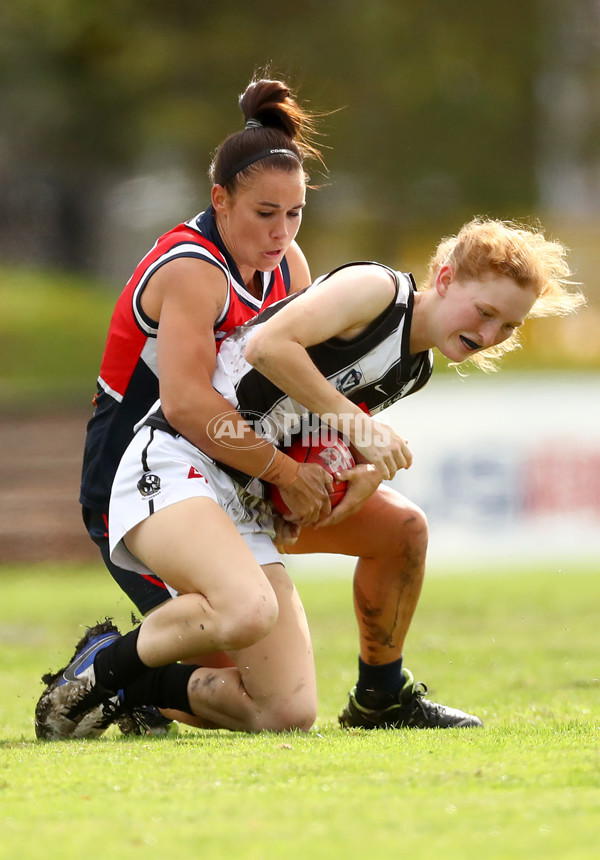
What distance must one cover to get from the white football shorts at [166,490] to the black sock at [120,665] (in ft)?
0.91

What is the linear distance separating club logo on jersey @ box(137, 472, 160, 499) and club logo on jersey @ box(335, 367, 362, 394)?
→ 0.64 meters

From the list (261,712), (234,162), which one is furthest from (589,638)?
(234,162)

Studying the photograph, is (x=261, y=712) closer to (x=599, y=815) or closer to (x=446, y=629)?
Answer: (x=599, y=815)

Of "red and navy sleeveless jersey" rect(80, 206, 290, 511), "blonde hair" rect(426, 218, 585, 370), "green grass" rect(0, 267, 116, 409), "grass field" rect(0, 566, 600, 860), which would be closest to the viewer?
"grass field" rect(0, 566, 600, 860)

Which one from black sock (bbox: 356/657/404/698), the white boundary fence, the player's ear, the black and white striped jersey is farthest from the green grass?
the player's ear

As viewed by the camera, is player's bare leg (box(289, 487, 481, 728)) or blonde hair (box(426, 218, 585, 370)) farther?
player's bare leg (box(289, 487, 481, 728))

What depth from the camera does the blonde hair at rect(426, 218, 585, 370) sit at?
4.05 meters

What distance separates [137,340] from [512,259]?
129cm

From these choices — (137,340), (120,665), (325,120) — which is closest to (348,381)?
(137,340)

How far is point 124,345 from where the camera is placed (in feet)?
14.9

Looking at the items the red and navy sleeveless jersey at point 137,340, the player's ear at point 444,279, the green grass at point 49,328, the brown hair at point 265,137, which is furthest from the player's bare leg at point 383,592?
the green grass at point 49,328

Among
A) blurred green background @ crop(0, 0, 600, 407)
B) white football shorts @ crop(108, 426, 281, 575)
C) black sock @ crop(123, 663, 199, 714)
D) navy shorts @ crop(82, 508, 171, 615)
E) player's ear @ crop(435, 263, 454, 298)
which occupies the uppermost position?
blurred green background @ crop(0, 0, 600, 407)

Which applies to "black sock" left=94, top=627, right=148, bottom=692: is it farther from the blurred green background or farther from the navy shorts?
the blurred green background

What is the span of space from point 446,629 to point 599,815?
5.06 metres
